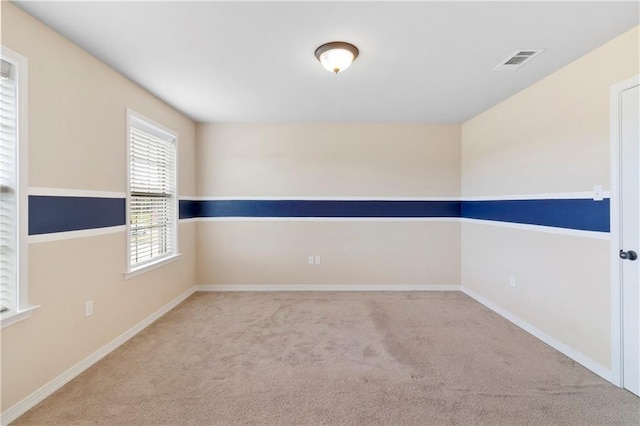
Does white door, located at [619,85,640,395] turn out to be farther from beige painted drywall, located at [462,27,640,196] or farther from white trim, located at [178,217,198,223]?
white trim, located at [178,217,198,223]

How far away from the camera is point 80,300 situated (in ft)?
7.43

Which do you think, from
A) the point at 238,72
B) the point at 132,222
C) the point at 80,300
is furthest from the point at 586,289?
the point at 132,222

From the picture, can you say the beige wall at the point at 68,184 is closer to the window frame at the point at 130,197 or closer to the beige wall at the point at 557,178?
the window frame at the point at 130,197

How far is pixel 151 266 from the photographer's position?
3160 mm

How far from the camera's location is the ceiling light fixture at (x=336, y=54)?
2157 millimetres

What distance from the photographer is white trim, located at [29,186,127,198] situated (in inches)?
75.6

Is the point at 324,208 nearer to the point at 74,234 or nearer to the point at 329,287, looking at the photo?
the point at 329,287

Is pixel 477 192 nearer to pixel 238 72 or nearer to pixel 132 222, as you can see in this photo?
pixel 238 72

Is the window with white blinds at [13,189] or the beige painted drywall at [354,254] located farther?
the beige painted drywall at [354,254]

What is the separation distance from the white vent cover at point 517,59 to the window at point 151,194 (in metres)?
3.52

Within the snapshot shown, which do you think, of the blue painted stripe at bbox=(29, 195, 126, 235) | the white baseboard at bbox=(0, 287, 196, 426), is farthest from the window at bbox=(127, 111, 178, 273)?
the white baseboard at bbox=(0, 287, 196, 426)

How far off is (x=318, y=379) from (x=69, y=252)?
6.98 ft

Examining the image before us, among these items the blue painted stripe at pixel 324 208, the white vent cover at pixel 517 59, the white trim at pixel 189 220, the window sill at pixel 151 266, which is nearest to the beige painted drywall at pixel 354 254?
the blue painted stripe at pixel 324 208

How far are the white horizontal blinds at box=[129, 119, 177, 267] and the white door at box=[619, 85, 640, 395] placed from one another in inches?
166
